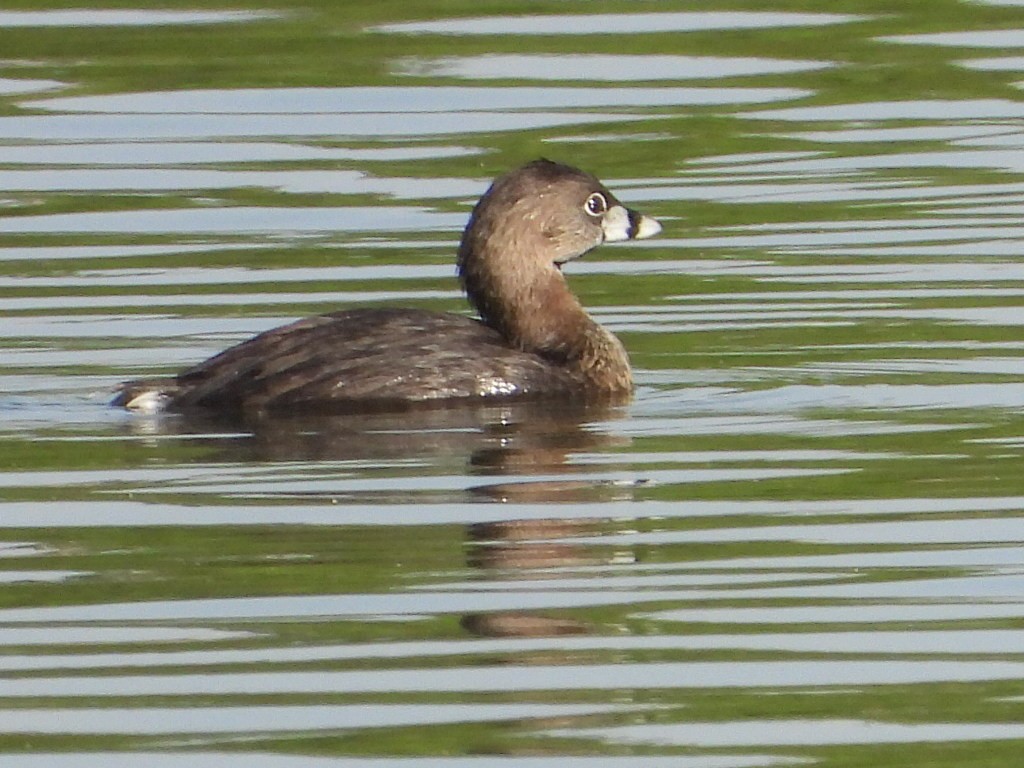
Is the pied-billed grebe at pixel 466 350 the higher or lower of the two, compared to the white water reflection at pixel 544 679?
higher

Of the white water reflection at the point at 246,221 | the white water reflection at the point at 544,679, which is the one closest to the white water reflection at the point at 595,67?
the white water reflection at the point at 246,221

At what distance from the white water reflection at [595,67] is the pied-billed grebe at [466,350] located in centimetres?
670

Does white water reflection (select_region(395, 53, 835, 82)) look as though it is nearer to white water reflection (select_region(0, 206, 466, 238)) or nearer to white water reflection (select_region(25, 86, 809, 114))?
white water reflection (select_region(25, 86, 809, 114))

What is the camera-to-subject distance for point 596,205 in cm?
1319

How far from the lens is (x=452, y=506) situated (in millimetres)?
9742

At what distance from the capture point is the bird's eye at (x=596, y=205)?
43.1ft

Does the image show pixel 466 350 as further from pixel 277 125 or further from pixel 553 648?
pixel 277 125


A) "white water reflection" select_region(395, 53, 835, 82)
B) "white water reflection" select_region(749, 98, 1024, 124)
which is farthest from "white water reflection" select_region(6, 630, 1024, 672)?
"white water reflection" select_region(395, 53, 835, 82)

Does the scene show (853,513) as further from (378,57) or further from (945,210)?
(378,57)

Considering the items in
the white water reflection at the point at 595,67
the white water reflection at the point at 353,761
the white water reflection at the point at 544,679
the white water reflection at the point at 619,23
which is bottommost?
the white water reflection at the point at 353,761

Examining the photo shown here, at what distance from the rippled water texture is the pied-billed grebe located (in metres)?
0.23

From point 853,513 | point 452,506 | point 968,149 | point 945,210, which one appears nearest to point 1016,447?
point 853,513

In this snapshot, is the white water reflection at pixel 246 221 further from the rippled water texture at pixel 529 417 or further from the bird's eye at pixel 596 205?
the bird's eye at pixel 596 205

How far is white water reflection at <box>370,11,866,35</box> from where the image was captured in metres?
20.8
